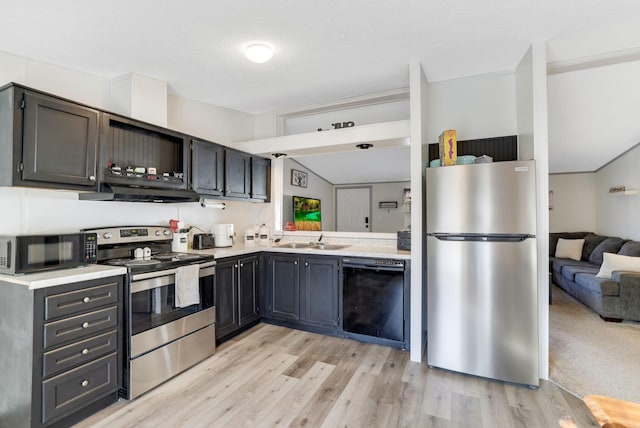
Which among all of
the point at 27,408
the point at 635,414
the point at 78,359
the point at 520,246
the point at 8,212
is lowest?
the point at 27,408

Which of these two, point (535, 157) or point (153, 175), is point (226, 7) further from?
point (535, 157)

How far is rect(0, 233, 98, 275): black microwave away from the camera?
187cm

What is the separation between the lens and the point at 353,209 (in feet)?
16.9

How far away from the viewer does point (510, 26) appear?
7.20 feet

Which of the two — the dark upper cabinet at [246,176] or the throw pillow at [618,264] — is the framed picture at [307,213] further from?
the throw pillow at [618,264]

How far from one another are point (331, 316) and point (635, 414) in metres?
2.60

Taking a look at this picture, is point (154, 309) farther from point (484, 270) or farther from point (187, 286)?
point (484, 270)

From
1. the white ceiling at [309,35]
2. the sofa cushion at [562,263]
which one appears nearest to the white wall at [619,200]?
the sofa cushion at [562,263]

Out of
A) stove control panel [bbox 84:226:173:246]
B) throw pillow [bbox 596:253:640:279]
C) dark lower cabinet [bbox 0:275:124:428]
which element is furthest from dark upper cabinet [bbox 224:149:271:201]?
throw pillow [bbox 596:253:640:279]

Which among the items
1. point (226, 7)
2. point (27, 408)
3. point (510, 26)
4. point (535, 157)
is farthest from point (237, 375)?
point (510, 26)

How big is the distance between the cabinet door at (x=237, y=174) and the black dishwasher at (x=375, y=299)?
1.50m

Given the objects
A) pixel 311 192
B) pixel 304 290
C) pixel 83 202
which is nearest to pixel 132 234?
pixel 83 202

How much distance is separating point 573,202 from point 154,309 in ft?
24.7

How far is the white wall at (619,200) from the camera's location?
187 inches
